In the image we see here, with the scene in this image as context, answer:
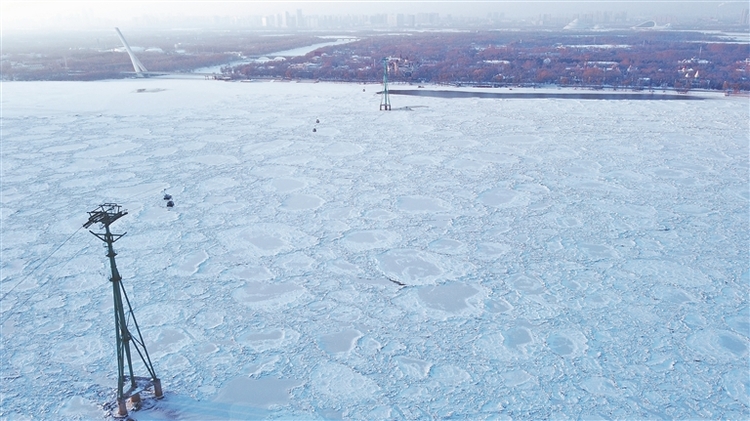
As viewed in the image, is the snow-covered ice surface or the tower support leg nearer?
the tower support leg

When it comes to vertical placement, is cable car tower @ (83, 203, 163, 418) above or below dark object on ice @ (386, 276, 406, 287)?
above

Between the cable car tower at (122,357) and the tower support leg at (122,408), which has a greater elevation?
the cable car tower at (122,357)

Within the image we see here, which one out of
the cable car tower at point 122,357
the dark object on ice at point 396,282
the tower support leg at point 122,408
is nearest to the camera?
the cable car tower at point 122,357

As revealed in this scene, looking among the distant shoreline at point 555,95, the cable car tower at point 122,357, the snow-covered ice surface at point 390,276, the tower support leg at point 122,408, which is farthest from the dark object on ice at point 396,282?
the distant shoreline at point 555,95

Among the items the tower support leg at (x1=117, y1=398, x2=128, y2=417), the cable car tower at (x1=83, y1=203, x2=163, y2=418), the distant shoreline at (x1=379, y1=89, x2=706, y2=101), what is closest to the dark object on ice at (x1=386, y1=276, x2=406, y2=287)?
the cable car tower at (x1=83, y1=203, x2=163, y2=418)

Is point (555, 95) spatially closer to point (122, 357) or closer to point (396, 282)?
point (396, 282)

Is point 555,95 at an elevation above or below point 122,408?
above

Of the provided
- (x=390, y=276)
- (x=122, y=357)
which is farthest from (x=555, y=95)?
(x=122, y=357)

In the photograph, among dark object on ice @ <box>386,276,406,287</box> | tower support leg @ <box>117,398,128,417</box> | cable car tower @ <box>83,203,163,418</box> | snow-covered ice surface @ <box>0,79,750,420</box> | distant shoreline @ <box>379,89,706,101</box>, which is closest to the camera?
cable car tower @ <box>83,203,163,418</box>

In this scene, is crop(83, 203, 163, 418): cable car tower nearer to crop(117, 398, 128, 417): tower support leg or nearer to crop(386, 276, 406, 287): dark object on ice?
crop(117, 398, 128, 417): tower support leg

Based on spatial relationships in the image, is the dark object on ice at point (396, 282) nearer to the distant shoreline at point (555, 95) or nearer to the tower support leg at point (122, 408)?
the tower support leg at point (122, 408)
